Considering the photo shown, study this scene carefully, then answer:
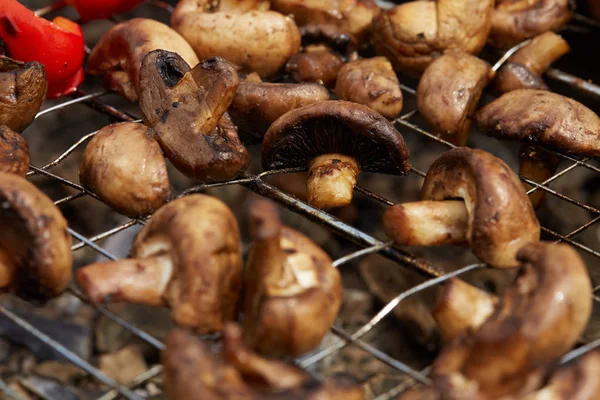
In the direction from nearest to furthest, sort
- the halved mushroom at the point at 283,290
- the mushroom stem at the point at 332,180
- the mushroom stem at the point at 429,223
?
the halved mushroom at the point at 283,290 < the mushroom stem at the point at 429,223 < the mushroom stem at the point at 332,180

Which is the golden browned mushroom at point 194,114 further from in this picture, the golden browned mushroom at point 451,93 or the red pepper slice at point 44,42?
the golden browned mushroom at point 451,93

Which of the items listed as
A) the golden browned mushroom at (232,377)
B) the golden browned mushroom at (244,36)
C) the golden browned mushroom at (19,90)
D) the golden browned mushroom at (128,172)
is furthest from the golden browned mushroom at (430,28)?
the golden browned mushroom at (232,377)

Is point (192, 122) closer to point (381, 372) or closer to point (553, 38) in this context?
point (381, 372)

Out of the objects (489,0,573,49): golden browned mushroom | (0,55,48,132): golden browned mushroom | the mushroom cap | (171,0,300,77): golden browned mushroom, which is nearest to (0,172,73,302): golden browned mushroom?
(0,55,48,132): golden browned mushroom

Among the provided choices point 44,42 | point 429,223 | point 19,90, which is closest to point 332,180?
point 429,223

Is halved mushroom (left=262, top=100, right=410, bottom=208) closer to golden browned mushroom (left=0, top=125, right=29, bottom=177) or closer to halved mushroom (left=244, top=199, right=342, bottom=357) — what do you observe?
halved mushroom (left=244, top=199, right=342, bottom=357)

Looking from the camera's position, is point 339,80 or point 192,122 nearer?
point 192,122

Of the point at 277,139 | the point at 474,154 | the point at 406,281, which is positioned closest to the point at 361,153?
the point at 277,139
